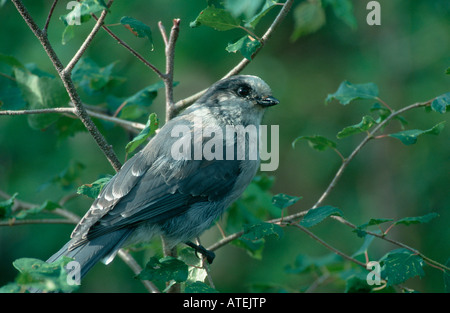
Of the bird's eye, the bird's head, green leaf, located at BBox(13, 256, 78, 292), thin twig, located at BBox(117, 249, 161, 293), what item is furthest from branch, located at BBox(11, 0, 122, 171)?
the bird's eye

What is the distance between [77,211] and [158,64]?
5.58 feet

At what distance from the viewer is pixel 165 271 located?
8.05ft

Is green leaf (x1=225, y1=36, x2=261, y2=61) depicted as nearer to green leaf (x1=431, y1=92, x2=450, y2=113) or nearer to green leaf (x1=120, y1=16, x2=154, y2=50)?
green leaf (x1=120, y1=16, x2=154, y2=50)

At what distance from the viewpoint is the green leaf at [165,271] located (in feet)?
7.95

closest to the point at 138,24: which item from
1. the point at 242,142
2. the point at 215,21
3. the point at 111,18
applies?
the point at 215,21

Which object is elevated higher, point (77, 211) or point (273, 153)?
point (273, 153)

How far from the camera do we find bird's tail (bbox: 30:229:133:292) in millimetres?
2652

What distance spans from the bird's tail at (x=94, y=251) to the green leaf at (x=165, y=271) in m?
0.36

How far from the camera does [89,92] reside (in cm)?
339

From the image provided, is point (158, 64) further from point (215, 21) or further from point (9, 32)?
point (215, 21)

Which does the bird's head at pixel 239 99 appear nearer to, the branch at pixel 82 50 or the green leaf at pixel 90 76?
the green leaf at pixel 90 76

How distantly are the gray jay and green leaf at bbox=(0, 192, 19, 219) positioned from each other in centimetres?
35

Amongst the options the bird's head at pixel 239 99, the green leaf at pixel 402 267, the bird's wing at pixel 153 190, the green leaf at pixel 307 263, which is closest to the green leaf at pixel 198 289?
the bird's wing at pixel 153 190

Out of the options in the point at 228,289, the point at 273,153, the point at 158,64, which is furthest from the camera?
the point at 228,289
